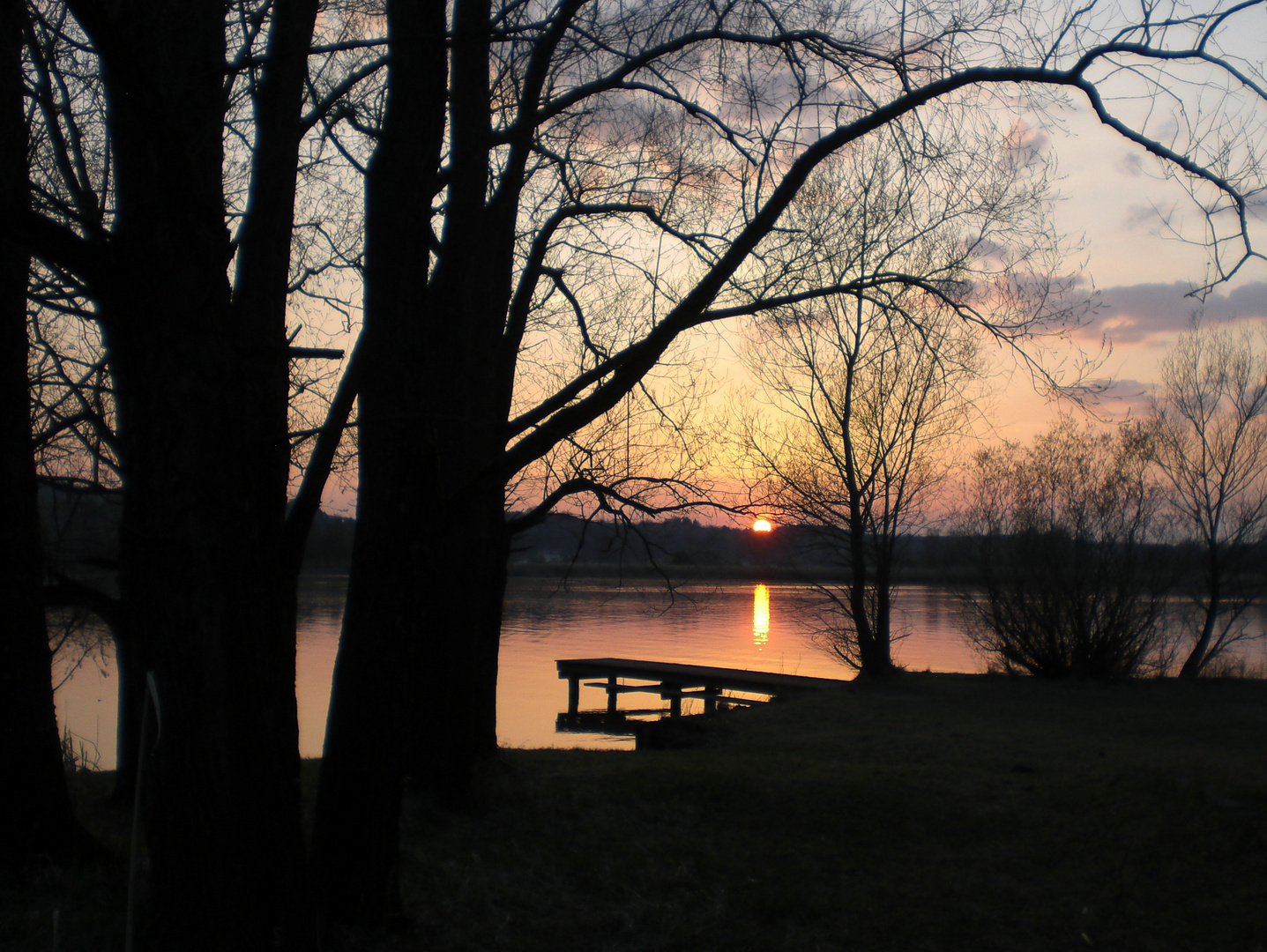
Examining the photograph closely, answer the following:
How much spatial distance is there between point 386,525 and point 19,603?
1.97 m

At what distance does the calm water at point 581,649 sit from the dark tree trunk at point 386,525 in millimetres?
2836

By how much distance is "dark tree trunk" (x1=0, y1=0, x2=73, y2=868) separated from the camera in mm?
4637

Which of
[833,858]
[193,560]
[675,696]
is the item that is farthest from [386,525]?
[675,696]

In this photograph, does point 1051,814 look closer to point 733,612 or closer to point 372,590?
point 372,590

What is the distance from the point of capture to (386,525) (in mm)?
4480

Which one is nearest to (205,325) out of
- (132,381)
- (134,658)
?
(132,381)

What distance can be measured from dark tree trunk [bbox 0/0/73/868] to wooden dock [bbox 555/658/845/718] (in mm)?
13411

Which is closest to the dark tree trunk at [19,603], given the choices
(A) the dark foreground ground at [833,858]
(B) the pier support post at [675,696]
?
(A) the dark foreground ground at [833,858]

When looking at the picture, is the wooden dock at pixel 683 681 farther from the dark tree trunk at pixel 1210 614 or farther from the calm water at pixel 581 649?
the dark tree trunk at pixel 1210 614

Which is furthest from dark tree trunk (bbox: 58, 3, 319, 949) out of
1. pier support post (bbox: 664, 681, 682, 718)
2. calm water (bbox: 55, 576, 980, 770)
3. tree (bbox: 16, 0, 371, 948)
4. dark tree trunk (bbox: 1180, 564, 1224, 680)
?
dark tree trunk (bbox: 1180, 564, 1224, 680)

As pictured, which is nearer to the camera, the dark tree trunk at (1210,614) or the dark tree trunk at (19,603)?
the dark tree trunk at (19,603)

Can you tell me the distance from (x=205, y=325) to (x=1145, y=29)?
15.0ft

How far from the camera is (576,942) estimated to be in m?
4.62

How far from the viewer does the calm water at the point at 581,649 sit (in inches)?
663
